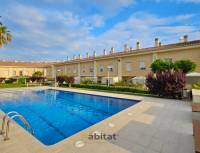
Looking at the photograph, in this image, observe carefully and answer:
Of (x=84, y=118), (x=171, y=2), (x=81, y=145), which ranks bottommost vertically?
(x=84, y=118)

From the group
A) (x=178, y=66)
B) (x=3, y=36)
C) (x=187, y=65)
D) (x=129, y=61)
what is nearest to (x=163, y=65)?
(x=178, y=66)

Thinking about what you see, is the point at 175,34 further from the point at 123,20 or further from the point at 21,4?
the point at 21,4

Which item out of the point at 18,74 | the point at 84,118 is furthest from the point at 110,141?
the point at 18,74

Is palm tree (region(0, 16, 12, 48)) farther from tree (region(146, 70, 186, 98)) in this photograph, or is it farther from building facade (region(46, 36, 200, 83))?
tree (region(146, 70, 186, 98))

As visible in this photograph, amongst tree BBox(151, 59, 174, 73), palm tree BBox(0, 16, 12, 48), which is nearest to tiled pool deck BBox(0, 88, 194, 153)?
palm tree BBox(0, 16, 12, 48)

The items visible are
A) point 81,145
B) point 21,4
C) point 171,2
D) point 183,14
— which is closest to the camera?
point 81,145

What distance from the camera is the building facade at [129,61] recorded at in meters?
20.0

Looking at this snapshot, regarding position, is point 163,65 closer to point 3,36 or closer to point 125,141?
point 125,141

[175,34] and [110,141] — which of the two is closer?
[110,141]

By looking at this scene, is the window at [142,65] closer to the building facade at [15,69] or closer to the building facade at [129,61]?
the building facade at [129,61]

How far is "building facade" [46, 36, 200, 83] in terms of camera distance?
20.0 metres

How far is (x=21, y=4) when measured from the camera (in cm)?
1280

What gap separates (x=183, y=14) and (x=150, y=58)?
748cm

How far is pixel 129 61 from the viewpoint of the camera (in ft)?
85.5
